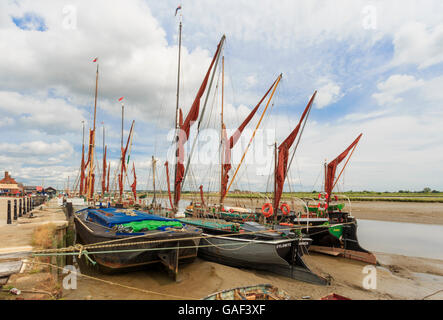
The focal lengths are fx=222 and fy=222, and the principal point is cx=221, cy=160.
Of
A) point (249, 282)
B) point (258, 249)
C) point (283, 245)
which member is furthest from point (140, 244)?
point (283, 245)

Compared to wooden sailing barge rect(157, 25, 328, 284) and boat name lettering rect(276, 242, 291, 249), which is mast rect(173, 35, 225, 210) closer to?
wooden sailing barge rect(157, 25, 328, 284)

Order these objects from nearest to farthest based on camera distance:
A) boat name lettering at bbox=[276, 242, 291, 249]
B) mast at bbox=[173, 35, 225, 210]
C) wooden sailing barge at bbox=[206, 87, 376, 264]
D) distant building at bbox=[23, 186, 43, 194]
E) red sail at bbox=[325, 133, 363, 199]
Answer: boat name lettering at bbox=[276, 242, 291, 249], mast at bbox=[173, 35, 225, 210], wooden sailing barge at bbox=[206, 87, 376, 264], red sail at bbox=[325, 133, 363, 199], distant building at bbox=[23, 186, 43, 194]

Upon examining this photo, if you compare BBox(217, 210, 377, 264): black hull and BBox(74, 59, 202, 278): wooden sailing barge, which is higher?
BBox(74, 59, 202, 278): wooden sailing barge

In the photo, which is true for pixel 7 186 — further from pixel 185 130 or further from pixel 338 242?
pixel 338 242

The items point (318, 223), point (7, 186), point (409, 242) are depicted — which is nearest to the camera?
point (318, 223)

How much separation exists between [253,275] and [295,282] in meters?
Result: 2.43

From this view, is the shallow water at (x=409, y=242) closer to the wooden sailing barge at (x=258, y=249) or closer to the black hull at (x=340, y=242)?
the black hull at (x=340, y=242)

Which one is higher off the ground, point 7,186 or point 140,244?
point 140,244

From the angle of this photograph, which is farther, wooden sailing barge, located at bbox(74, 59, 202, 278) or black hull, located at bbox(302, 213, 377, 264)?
black hull, located at bbox(302, 213, 377, 264)

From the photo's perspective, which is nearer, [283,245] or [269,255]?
[283,245]

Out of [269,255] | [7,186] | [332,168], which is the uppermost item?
[332,168]
